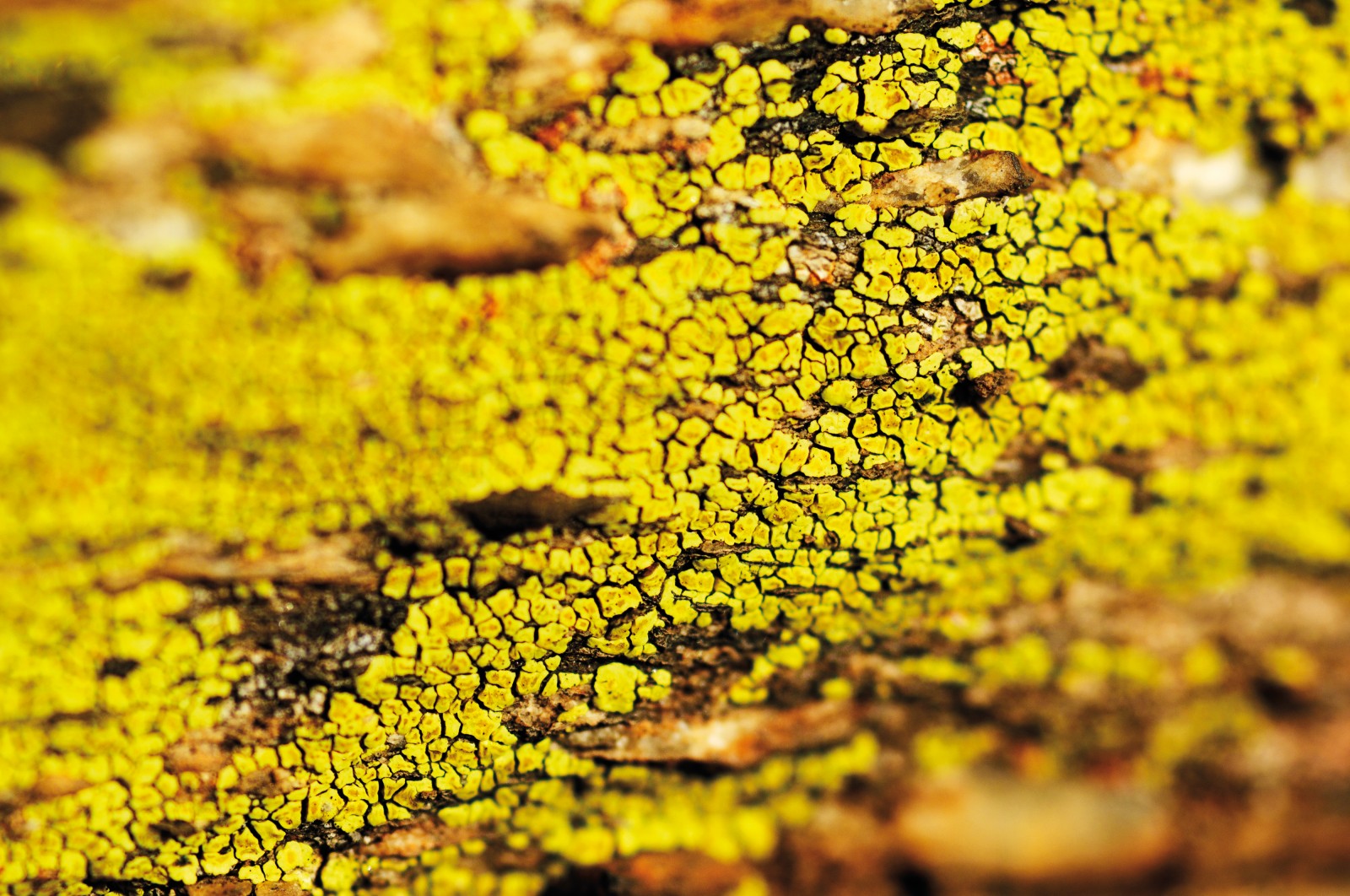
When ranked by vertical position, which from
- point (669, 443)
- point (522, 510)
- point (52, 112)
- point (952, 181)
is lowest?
point (522, 510)

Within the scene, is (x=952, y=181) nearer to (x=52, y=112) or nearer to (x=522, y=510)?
(x=522, y=510)

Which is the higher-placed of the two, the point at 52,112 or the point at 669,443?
the point at 52,112

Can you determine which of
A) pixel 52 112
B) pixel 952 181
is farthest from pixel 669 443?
pixel 52 112

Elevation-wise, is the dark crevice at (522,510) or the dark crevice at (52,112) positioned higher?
the dark crevice at (52,112)

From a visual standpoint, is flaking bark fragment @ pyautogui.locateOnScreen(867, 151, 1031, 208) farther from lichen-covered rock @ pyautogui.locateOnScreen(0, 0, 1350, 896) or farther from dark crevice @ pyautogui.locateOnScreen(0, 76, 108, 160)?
dark crevice @ pyautogui.locateOnScreen(0, 76, 108, 160)

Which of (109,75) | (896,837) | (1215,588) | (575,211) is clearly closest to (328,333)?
(575,211)

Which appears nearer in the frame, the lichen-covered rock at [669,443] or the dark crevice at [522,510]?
the lichen-covered rock at [669,443]

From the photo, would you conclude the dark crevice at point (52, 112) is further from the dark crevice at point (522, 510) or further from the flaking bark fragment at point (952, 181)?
the flaking bark fragment at point (952, 181)

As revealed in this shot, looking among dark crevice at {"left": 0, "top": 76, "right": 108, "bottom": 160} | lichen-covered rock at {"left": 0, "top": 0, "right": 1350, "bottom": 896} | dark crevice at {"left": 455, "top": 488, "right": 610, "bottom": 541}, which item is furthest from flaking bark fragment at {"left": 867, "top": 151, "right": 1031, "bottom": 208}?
dark crevice at {"left": 0, "top": 76, "right": 108, "bottom": 160}

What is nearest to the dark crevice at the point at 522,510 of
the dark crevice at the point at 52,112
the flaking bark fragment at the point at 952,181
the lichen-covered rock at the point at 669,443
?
the lichen-covered rock at the point at 669,443
